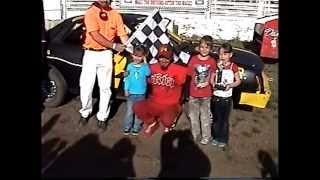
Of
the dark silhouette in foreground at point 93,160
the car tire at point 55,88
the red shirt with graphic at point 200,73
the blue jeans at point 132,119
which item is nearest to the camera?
the dark silhouette in foreground at point 93,160

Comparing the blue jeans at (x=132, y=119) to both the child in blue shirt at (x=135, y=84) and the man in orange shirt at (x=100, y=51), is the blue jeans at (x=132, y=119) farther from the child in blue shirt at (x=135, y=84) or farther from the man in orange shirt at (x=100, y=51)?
the man in orange shirt at (x=100, y=51)

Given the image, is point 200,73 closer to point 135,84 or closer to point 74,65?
point 135,84

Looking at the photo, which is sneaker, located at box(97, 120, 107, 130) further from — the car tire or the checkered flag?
the checkered flag

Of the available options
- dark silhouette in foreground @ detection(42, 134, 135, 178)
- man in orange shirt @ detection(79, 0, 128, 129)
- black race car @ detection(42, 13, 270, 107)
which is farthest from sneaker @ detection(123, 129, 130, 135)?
black race car @ detection(42, 13, 270, 107)

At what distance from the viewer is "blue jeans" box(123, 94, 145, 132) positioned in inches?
224

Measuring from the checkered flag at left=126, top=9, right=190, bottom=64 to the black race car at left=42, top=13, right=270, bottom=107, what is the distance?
11 cm

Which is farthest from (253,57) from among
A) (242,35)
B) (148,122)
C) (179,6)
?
(148,122)

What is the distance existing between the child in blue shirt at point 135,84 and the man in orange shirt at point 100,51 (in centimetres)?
21

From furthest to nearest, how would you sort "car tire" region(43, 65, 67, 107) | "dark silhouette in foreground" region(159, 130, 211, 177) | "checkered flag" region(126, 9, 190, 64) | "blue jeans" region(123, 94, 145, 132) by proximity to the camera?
"car tire" region(43, 65, 67, 107) → "checkered flag" region(126, 9, 190, 64) → "blue jeans" region(123, 94, 145, 132) → "dark silhouette in foreground" region(159, 130, 211, 177)

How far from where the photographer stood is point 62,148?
523 centimetres

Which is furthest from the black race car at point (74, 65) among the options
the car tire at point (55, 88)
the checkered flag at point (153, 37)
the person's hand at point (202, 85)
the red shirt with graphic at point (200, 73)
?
the person's hand at point (202, 85)

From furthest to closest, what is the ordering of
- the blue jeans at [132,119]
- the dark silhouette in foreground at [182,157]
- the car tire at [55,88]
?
the car tire at [55,88], the blue jeans at [132,119], the dark silhouette in foreground at [182,157]

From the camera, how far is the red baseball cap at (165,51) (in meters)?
5.72
